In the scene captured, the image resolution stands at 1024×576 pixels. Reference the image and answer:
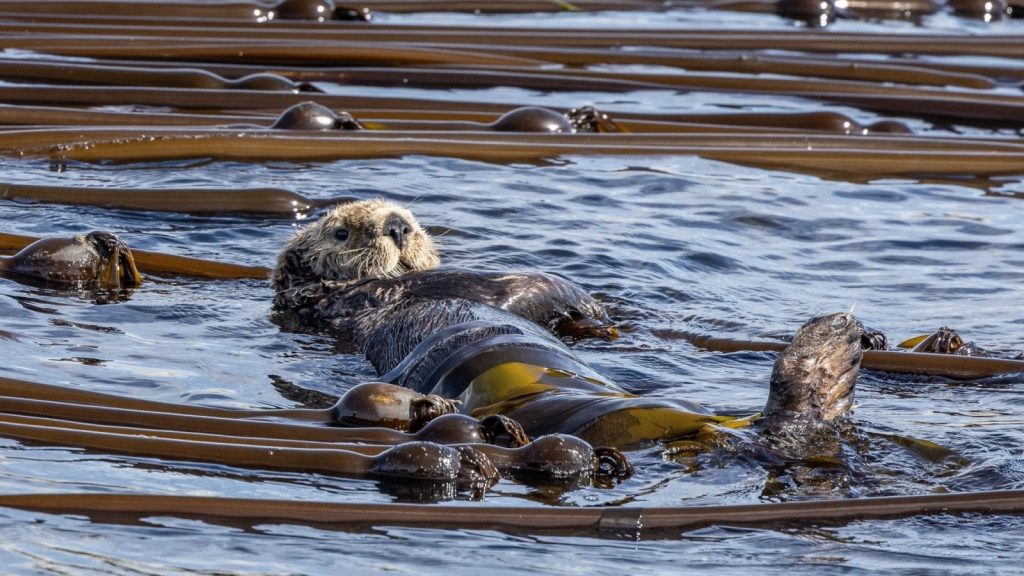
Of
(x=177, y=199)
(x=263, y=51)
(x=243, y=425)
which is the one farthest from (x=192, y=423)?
(x=263, y=51)

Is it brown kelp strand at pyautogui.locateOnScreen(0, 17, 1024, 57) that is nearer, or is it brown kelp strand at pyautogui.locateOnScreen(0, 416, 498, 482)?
brown kelp strand at pyautogui.locateOnScreen(0, 416, 498, 482)

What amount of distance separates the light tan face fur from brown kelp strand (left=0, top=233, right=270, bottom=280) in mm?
274

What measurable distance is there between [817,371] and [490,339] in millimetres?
1072

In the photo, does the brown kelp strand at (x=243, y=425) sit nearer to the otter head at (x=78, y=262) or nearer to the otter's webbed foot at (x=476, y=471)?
the otter's webbed foot at (x=476, y=471)

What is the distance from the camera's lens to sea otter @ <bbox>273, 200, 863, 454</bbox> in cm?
406

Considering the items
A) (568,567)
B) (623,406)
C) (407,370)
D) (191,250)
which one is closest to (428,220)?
(191,250)

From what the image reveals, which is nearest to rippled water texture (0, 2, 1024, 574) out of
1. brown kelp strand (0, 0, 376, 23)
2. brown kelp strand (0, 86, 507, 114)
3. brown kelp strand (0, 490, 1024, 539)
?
brown kelp strand (0, 490, 1024, 539)

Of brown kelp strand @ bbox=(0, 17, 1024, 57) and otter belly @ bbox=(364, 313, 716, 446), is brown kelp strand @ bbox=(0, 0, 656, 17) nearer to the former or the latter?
brown kelp strand @ bbox=(0, 17, 1024, 57)

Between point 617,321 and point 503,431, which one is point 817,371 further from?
point 617,321

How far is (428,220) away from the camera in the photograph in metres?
7.44

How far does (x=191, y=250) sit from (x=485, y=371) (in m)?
2.66

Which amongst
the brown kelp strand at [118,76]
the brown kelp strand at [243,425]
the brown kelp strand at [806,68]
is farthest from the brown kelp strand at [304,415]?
the brown kelp strand at [806,68]

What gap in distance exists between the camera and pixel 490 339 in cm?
463

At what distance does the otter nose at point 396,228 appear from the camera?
233 inches
